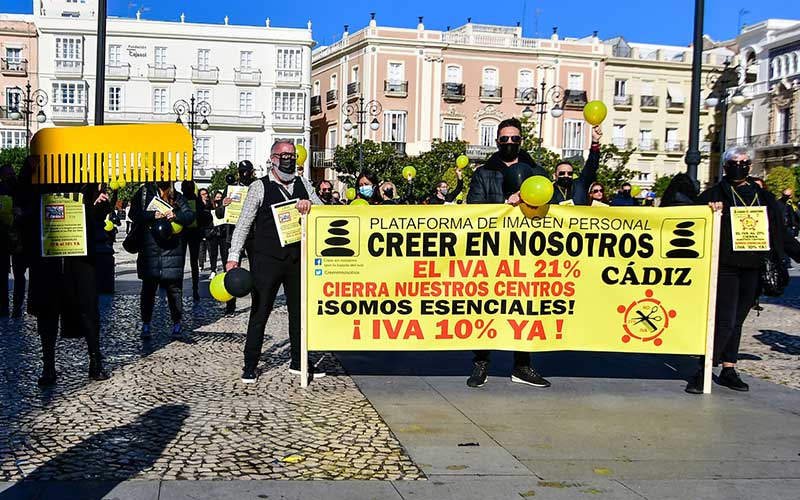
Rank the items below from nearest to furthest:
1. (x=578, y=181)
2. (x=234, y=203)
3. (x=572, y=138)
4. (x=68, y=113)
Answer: (x=578, y=181)
(x=234, y=203)
(x=68, y=113)
(x=572, y=138)

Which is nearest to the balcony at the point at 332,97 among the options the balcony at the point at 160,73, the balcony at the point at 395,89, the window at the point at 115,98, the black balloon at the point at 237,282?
the balcony at the point at 395,89

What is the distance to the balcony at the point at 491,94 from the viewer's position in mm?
57375

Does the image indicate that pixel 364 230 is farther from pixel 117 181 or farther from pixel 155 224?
pixel 155 224

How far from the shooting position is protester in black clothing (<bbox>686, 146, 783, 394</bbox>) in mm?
6750

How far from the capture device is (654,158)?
62062mm

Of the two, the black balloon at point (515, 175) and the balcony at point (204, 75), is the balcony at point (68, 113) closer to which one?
the balcony at point (204, 75)

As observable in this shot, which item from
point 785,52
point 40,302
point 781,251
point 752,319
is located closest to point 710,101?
point 752,319

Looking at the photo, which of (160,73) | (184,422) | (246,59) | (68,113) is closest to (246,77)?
(246,59)

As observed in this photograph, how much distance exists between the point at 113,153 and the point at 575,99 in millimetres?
55012

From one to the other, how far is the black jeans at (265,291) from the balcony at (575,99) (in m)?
53.7

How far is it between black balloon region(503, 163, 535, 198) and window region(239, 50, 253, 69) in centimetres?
5440

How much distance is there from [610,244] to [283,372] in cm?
291

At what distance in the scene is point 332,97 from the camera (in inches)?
2378

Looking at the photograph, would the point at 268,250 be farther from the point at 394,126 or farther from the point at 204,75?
the point at 204,75
